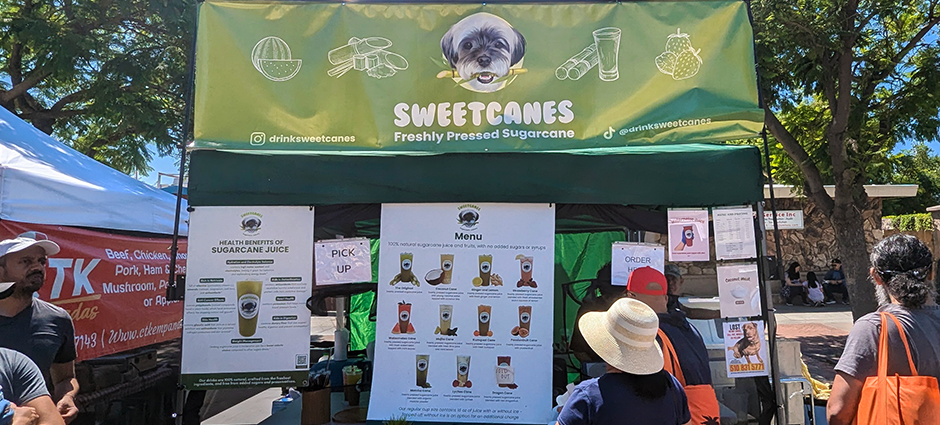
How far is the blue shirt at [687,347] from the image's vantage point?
313cm

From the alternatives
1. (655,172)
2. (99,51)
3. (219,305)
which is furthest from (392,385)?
(99,51)

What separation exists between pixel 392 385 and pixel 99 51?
7378 millimetres

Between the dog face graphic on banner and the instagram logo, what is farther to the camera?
the dog face graphic on banner

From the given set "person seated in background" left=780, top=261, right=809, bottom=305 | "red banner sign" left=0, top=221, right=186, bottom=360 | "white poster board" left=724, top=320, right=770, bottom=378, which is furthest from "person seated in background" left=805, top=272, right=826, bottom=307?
"red banner sign" left=0, top=221, right=186, bottom=360

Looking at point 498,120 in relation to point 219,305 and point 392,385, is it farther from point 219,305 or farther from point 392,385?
point 219,305

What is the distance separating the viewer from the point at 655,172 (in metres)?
3.93

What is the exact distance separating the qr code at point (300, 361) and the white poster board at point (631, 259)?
7.18 feet

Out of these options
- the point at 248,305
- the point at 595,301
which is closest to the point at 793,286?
the point at 595,301

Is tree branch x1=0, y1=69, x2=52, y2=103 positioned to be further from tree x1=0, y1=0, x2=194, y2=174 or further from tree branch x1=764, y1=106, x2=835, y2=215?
tree branch x1=764, y1=106, x2=835, y2=215

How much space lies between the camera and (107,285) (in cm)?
602

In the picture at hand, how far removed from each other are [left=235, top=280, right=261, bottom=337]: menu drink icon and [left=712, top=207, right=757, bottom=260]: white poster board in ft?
10.4

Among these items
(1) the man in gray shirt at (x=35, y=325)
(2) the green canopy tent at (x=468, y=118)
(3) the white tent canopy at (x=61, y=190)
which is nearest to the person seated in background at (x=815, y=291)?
(2) the green canopy tent at (x=468, y=118)

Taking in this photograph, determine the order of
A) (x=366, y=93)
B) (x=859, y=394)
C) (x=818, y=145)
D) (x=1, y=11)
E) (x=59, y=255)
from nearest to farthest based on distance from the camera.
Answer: (x=859, y=394) → (x=366, y=93) → (x=59, y=255) → (x=1, y=11) → (x=818, y=145)

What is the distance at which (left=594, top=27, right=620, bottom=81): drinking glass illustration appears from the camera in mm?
4078
